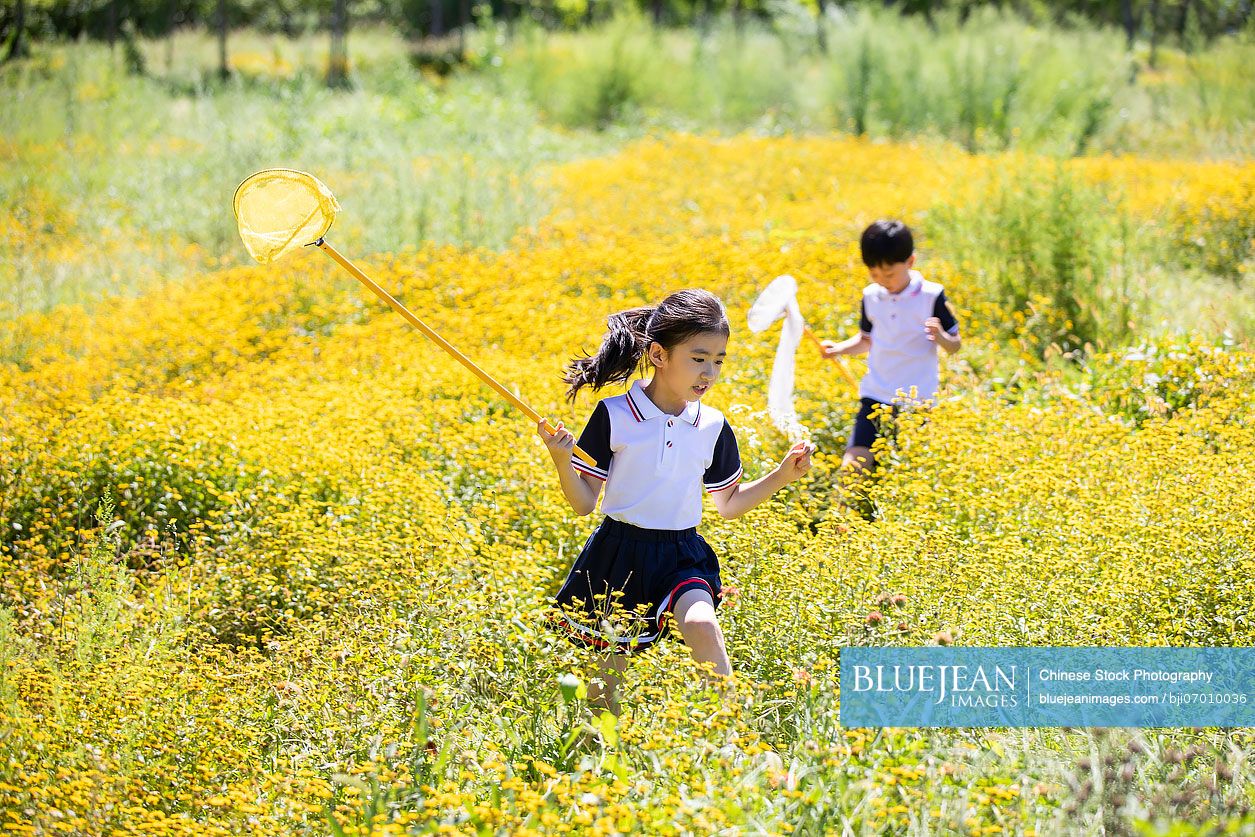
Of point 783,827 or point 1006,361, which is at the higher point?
point 783,827

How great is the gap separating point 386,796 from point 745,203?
29.7 feet

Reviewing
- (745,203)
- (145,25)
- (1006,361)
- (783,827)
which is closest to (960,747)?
(783,827)

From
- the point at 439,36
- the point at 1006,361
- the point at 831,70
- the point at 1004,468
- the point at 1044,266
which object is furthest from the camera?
the point at 439,36

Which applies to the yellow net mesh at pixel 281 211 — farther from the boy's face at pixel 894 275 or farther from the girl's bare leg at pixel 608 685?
the boy's face at pixel 894 275

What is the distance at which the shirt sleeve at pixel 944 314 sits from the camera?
17.1 ft

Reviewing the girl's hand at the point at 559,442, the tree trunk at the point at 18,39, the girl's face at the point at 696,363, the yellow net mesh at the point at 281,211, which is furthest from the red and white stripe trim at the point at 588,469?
the tree trunk at the point at 18,39

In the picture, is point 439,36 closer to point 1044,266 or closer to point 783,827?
point 1044,266

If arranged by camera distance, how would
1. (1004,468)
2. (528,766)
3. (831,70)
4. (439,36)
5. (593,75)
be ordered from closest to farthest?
(528,766) → (1004,468) → (831,70) → (593,75) → (439,36)

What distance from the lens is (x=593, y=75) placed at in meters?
18.4

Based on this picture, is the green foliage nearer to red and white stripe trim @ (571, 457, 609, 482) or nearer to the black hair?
the black hair

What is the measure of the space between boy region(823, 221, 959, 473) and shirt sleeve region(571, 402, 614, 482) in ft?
6.37

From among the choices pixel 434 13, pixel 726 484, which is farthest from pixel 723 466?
pixel 434 13

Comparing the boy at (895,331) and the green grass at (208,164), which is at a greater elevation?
the boy at (895,331)

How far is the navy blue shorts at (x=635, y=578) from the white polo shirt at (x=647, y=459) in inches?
2.1
